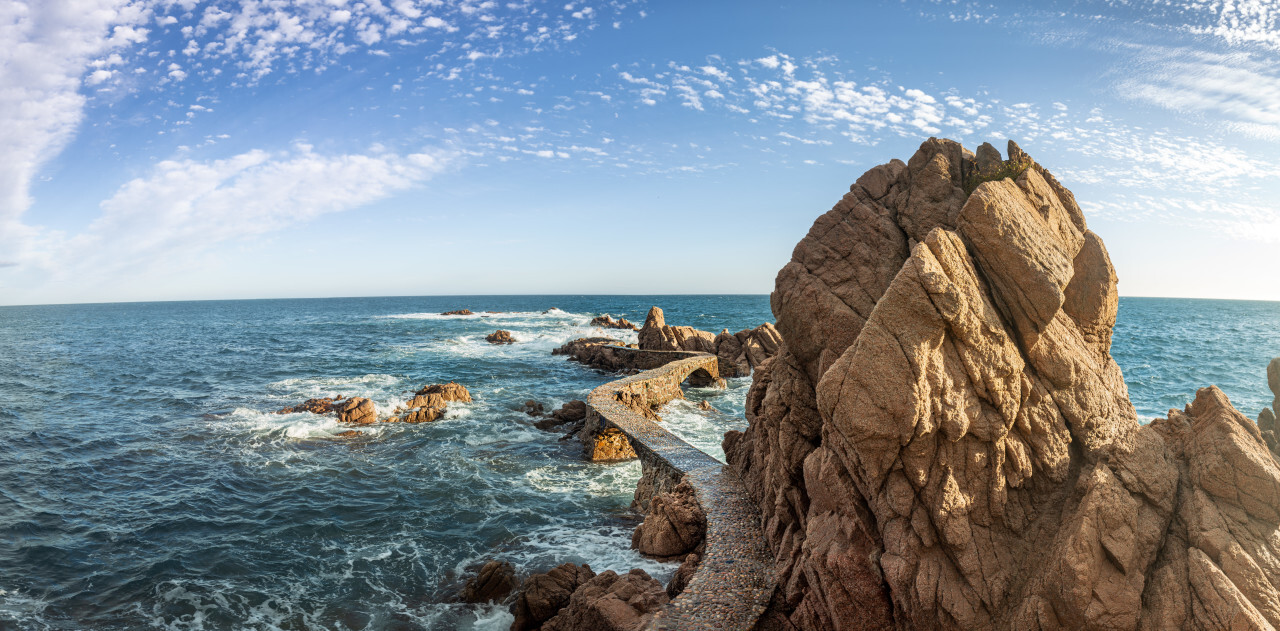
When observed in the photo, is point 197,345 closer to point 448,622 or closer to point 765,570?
point 448,622

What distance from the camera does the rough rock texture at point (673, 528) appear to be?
19.1 metres

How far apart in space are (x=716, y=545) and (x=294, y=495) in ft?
66.0

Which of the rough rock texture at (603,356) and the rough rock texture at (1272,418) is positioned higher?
the rough rock texture at (1272,418)

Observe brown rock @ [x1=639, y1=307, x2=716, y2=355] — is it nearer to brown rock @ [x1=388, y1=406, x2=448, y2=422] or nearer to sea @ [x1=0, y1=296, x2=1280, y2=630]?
sea @ [x1=0, y1=296, x2=1280, y2=630]

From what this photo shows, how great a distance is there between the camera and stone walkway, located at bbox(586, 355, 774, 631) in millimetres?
13727

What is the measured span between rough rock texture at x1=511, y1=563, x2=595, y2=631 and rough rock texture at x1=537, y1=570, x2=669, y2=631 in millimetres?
855

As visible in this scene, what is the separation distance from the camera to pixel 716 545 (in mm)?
16859

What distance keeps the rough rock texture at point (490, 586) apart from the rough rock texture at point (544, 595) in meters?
0.74

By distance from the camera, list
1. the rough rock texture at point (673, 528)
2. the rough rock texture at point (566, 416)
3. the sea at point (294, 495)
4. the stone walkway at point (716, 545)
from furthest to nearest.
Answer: the rough rock texture at point (566, 416) < the rough rock texture at point (673, 528) < the sea at point (294, 495) < the stone walkway at point (716, 545)

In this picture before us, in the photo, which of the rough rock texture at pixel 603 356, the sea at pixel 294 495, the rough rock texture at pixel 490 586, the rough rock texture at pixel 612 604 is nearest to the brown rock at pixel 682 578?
the rough rock texture at pixel 612 604

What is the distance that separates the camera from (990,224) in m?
11.2

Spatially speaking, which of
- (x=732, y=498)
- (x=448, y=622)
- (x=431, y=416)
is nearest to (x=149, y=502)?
(x=431, y=416)

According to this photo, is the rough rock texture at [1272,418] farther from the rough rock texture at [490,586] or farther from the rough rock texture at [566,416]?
the rough rock texture at [566,416]

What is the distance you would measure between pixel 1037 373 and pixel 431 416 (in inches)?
1410
